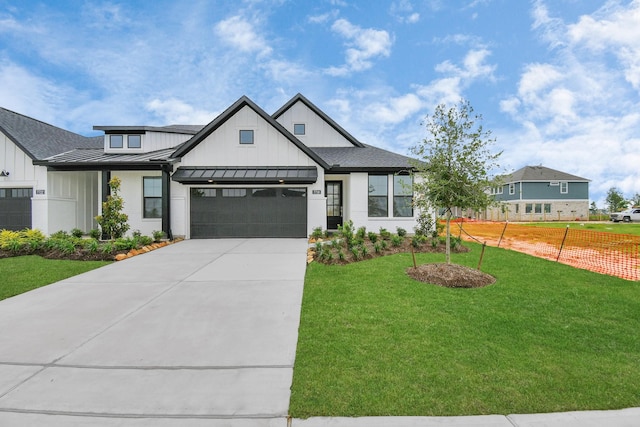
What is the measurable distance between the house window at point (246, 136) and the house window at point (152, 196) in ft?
13.9

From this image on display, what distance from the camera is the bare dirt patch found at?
244 inches

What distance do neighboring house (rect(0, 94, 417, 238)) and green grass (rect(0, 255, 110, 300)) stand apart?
4.24 meters

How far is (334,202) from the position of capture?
51.0ft

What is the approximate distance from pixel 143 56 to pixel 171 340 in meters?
18.1

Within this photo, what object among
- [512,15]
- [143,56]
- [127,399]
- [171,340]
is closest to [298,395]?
[127,399]

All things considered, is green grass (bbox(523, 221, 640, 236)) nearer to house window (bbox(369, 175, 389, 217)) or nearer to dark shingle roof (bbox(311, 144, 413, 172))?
dark shingle roof (bbox(311, 144, 413, 172))

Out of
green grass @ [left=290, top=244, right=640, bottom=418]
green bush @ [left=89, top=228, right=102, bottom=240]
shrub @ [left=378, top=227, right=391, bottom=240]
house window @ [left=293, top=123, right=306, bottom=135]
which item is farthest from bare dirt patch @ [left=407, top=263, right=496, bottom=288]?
house window @ [left=293, top=123, right=306, bottom=135]

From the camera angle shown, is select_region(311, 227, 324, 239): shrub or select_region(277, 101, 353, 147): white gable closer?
select_region(311, 227, 324, 239): shrub

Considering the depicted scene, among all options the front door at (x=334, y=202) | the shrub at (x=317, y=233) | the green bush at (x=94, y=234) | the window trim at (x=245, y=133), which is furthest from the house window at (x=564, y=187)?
the green bush at (x=94, y=234)

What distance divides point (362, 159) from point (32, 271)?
12.9 metres

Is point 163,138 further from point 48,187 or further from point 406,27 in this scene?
point 406,27

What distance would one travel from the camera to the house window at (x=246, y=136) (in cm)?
1326

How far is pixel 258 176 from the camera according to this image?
12664 mm

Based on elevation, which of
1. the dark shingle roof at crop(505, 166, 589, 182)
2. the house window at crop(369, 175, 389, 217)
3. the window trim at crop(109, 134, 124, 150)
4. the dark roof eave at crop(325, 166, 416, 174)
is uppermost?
the dark shingle roof at crop(505, 166, 589, 182)
